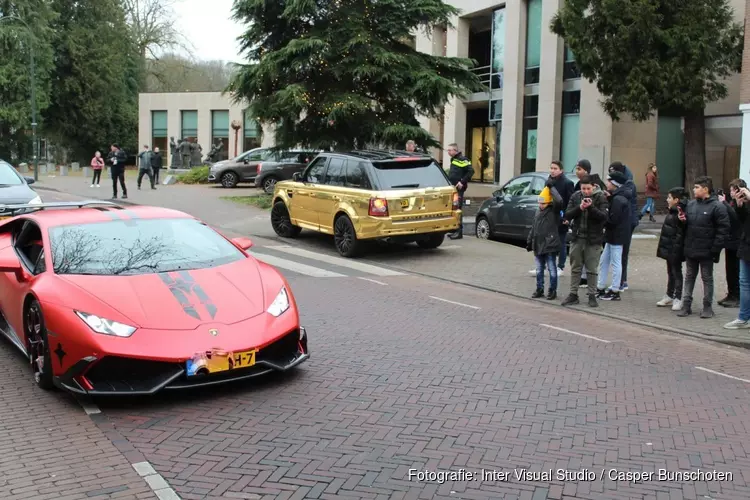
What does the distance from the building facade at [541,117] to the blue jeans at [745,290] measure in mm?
16789

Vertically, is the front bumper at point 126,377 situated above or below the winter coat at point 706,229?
below

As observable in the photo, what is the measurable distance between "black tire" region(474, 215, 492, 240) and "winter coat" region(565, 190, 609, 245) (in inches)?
255

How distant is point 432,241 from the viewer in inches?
599

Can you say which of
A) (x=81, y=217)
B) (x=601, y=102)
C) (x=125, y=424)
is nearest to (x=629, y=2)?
(x=601, y=102)

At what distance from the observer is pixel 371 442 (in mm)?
5039

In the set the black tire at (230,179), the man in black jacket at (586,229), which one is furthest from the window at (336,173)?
the black tire at (230,179)

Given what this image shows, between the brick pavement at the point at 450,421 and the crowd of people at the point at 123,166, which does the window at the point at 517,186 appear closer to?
the brick pavement at the point at 450,421

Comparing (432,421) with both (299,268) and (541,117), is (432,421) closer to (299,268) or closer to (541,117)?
(299,268)

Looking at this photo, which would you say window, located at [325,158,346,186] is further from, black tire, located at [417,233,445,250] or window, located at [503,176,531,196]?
window, located at [503,176,531,196]

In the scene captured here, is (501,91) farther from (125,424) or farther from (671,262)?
(125,424)

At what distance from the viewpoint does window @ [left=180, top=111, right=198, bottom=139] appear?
53.8 m

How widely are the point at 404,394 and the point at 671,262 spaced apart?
5.65 meters

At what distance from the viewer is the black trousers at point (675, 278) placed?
404 inches

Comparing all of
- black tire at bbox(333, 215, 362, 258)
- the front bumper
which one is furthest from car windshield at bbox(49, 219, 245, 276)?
black tire at bbox(333, 215, 362, 258)
